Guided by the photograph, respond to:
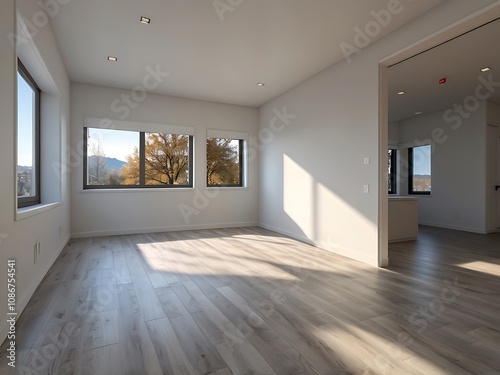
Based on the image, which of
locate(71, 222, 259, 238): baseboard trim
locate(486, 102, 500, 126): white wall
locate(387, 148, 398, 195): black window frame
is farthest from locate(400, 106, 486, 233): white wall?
locate(71, 222, 259, 238): baseboard trim

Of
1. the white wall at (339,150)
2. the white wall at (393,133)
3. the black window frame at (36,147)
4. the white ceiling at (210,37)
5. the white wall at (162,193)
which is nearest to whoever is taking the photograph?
the white ceiling at (210,37)

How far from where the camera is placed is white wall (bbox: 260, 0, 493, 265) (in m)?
3.43

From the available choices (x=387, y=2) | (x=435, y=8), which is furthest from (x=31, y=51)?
(x=435, y=8)

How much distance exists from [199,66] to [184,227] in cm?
319

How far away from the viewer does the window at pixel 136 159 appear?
5.25m

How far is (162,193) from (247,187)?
1910 mm

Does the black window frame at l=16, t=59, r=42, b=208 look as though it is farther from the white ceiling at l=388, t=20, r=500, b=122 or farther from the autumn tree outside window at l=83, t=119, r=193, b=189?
the white ceiling at l=388, t=20, r=500, b=122

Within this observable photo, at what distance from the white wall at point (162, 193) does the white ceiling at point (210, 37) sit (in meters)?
0.56

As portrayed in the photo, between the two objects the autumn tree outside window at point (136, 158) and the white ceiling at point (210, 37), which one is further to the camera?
the autumn tree outside window at point (136, 158)

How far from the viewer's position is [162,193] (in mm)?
5699

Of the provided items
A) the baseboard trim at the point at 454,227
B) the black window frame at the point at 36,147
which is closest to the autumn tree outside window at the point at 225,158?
the black window frame at the point at 36,147

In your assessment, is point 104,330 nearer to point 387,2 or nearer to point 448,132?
point 387,2

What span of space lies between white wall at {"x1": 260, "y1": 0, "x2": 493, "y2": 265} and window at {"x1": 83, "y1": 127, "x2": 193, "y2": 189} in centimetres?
203

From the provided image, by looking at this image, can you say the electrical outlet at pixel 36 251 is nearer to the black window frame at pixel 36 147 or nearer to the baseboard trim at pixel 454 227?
the black window frame at pixel 36 147
